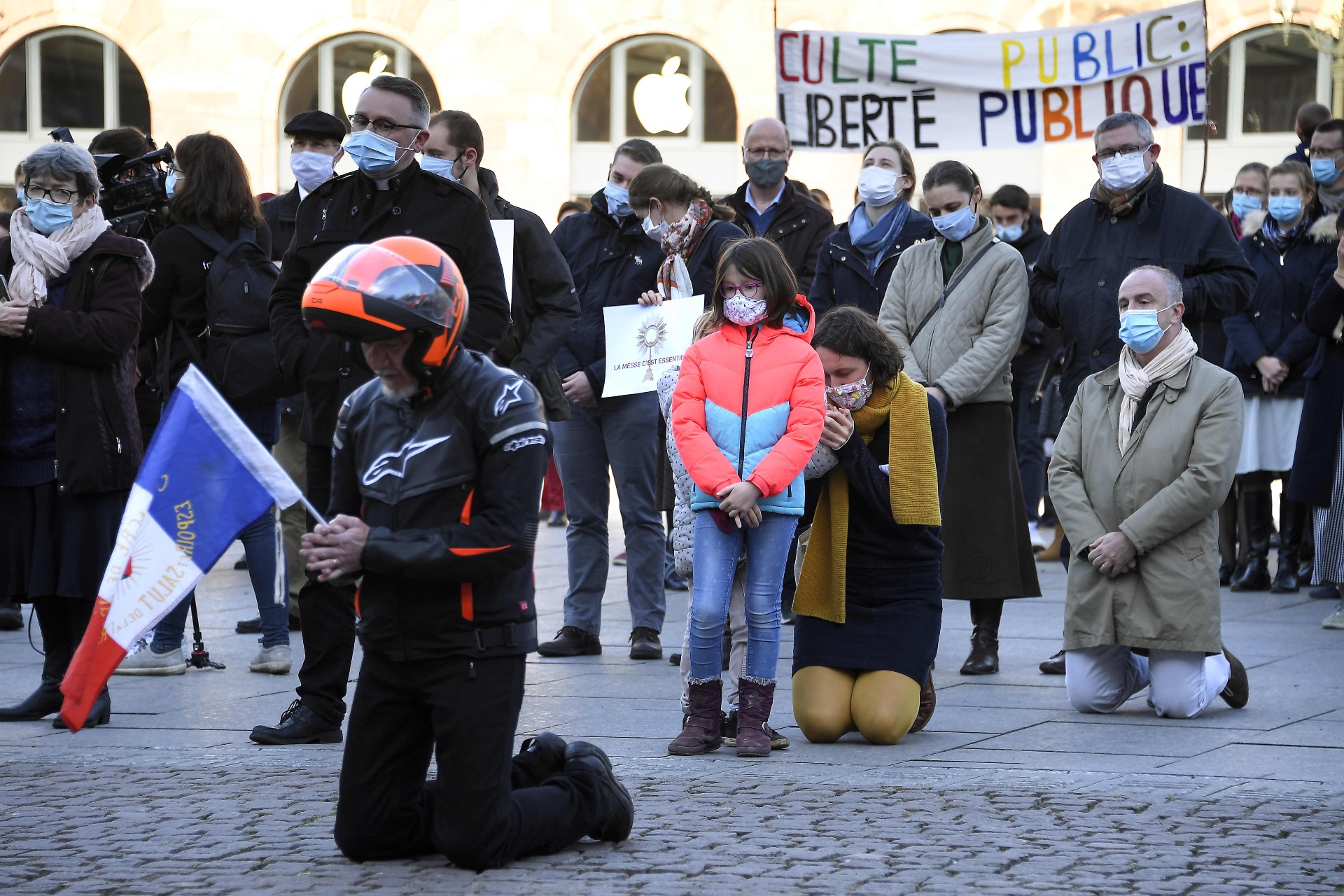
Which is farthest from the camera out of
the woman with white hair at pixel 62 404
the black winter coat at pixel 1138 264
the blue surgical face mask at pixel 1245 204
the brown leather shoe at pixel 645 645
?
the blue surgical face mask at pixel 1245 204

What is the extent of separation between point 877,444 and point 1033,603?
4194 millimetres

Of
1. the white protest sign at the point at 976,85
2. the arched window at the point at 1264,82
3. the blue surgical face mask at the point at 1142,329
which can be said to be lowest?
the blue surgical face mask at the point at 1142,329

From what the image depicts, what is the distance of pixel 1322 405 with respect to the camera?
32.4 ft

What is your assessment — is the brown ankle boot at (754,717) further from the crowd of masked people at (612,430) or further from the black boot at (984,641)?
the black boot at (984,641)

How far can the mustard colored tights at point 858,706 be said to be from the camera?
21.2 ft

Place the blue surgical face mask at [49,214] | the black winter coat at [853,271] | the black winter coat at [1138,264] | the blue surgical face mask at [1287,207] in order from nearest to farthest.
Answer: the blue surgical face mask at [49,214] < the black winter coat at [1138,264] < the black winter coat at [853,271] < the blue surgical face mask at [1287,207]

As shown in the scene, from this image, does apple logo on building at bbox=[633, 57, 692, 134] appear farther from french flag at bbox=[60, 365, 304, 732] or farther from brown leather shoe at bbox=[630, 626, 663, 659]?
french flag at bbox=[60, 365, 304, 732]

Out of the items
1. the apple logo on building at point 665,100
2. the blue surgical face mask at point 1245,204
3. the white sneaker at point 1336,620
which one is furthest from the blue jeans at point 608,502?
the apple logo on building at point 665,100

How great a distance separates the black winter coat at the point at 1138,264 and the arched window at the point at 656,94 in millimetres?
16672

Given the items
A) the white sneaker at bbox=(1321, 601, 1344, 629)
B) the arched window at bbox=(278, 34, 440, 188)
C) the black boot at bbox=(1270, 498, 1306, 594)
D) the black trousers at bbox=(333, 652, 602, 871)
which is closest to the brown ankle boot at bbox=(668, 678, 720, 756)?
the black trousers at bbox=(333, 652, 602, 871)

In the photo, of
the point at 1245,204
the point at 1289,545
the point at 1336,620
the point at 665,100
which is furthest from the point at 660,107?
the point at 1336,620

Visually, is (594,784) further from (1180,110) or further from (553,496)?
(553,496)

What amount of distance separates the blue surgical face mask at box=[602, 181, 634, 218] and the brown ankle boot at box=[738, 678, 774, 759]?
2.98 m

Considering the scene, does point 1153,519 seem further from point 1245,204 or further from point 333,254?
point 1245,204
